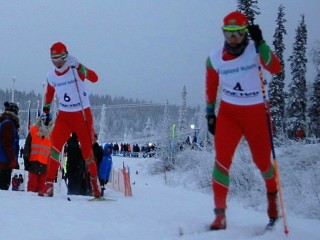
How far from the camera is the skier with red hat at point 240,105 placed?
4.64 metres

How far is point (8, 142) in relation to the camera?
322 inches

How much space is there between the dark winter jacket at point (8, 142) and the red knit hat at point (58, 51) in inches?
89.4

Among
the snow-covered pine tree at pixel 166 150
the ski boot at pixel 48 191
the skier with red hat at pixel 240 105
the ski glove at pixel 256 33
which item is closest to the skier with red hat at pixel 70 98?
the ski boot at pixel 48 191

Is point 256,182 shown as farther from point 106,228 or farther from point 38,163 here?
point 106,228

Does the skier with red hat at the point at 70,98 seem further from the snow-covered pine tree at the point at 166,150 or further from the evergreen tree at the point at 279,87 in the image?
the evergreen tree at the point at 279,87

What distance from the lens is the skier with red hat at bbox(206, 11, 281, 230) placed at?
464 centimetres

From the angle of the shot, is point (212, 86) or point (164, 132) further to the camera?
point (164, 132)

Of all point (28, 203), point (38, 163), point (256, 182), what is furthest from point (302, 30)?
point (28, 203)

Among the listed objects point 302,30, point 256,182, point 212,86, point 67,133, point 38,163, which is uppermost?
point 302,30

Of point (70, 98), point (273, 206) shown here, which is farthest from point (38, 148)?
point (273, 206)

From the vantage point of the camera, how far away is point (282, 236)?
13.5 ft

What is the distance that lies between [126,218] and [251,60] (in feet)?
7.53

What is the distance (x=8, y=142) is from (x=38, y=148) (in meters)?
1.39

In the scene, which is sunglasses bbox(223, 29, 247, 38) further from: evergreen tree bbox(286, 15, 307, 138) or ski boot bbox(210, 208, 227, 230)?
evergreen tree bbox(286, 15, 307, 138)
